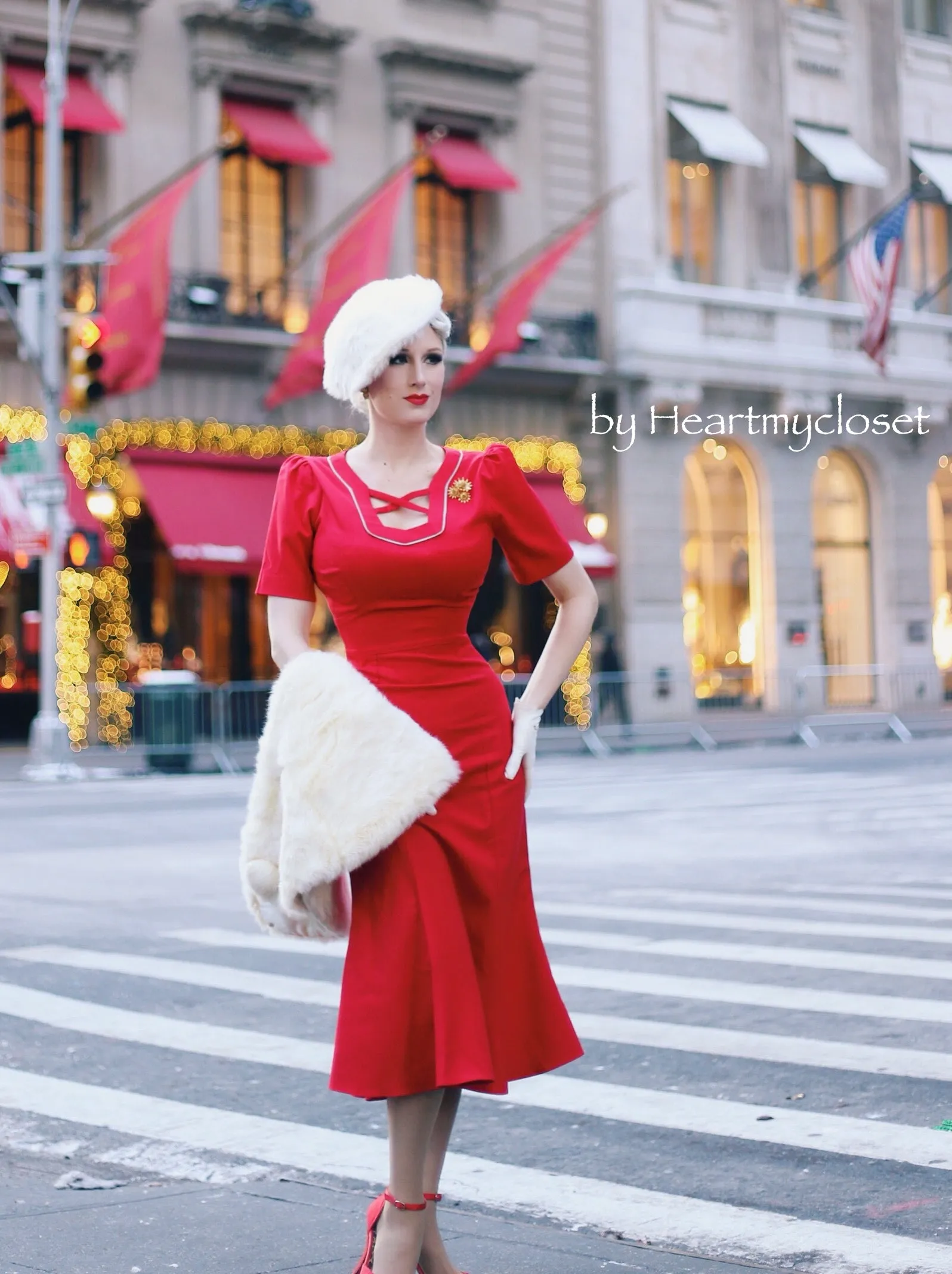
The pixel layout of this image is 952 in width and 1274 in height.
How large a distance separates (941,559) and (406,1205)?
3520cm

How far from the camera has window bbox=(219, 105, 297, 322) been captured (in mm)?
28438

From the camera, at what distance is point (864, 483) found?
36844mm

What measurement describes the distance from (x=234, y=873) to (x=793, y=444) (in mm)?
24353

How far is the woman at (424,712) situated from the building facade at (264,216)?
20.5 m

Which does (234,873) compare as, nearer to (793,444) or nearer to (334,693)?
(334,693)

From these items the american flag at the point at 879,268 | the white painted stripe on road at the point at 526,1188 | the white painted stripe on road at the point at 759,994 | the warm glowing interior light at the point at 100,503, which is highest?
the american flag at the point at 879,268

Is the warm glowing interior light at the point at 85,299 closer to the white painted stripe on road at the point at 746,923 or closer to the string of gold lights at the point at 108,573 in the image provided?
the string of gold lights at the point at 108,573

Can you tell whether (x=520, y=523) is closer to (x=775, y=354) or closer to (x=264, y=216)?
(x=264, y=216)

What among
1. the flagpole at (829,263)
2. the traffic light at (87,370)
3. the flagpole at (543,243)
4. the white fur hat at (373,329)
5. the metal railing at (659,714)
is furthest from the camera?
the flagpole at (829,263)

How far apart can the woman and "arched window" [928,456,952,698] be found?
1334 inches

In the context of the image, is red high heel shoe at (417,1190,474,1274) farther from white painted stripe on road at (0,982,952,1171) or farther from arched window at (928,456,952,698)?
arched window at (928,456,952,698)

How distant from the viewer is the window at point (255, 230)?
28.4 m

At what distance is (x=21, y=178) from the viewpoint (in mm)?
26703

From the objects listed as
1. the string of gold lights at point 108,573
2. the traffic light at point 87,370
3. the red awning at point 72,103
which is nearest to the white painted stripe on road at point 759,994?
the traffic light at point 87,370
